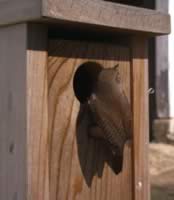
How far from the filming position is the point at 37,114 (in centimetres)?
128

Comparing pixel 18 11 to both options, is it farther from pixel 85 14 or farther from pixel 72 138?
pixel 72 138

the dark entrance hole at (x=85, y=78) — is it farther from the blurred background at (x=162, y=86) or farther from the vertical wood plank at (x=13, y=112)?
the blurred background at (x=162, y=86)

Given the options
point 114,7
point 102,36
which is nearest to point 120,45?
point 102,36

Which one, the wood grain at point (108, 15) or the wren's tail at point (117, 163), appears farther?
the wren's tail at point (117, 163)

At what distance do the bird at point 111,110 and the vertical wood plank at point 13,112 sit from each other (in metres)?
0.20

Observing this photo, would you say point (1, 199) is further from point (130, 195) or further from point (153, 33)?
point (153, 33)

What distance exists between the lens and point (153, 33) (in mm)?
1534

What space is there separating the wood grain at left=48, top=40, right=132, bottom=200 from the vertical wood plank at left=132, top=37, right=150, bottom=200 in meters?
0.09

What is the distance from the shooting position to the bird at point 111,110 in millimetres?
1347

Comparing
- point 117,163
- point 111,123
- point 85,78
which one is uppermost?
point 85,78

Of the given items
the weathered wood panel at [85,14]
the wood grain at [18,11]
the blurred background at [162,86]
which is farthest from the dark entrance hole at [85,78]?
the blurred background at [162,86]

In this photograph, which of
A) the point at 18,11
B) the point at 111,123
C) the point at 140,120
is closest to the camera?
the point at 18,11

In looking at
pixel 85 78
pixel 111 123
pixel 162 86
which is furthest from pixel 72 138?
pixel 162 86

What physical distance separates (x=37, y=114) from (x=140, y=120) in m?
0.40
